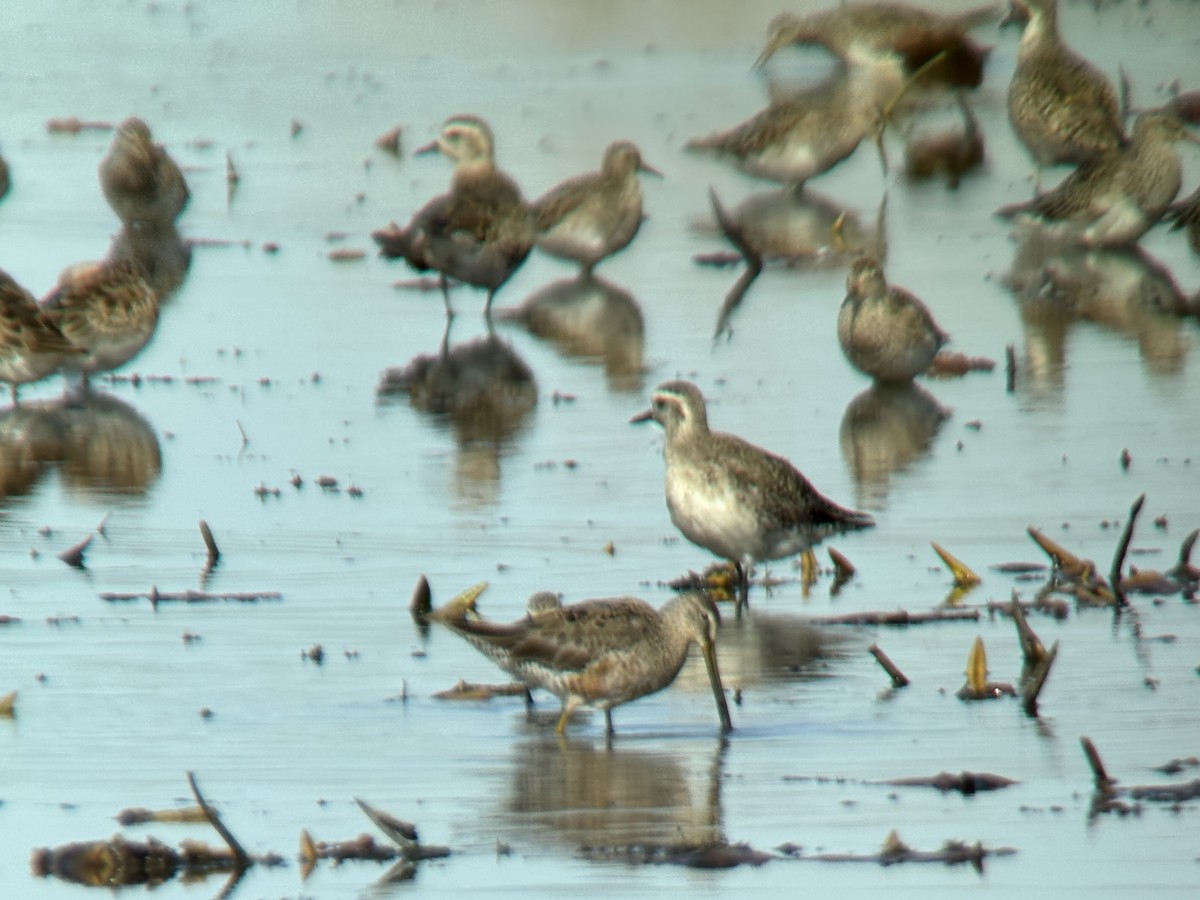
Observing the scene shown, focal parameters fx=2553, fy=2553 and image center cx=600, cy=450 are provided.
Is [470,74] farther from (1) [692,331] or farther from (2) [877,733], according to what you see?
(2) [877,733]

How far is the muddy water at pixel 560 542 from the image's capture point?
305 inches

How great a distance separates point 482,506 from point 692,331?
5004 millimetres

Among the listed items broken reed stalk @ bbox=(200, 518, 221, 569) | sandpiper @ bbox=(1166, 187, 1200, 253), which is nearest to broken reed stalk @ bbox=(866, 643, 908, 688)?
broken reed stalk @ bbox=(200, 518, 221, 569)

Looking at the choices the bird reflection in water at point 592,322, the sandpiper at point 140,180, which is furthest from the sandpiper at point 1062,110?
the sandpiper at point 140,180

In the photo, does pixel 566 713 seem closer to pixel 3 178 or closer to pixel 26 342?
pixel 26 342

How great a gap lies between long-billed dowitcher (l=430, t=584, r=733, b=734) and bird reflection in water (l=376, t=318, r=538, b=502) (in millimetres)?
3798

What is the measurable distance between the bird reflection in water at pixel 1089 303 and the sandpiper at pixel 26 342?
5679mm

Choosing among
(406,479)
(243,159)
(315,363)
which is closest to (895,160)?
(243,159)

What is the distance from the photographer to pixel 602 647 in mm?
8773

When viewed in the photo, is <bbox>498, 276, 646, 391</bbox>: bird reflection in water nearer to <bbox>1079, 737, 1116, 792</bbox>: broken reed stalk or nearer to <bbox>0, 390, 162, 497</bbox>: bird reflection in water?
<bbox>0, 390, 162, 497</bbox>: bird reflection in water

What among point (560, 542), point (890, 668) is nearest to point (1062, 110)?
point (560, 542)

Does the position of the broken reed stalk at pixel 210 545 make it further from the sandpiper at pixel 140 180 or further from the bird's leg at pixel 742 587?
the sandpiper at pixel 140 180

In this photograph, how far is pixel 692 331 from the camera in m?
17.1

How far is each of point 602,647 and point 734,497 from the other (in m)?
→ 2.07
